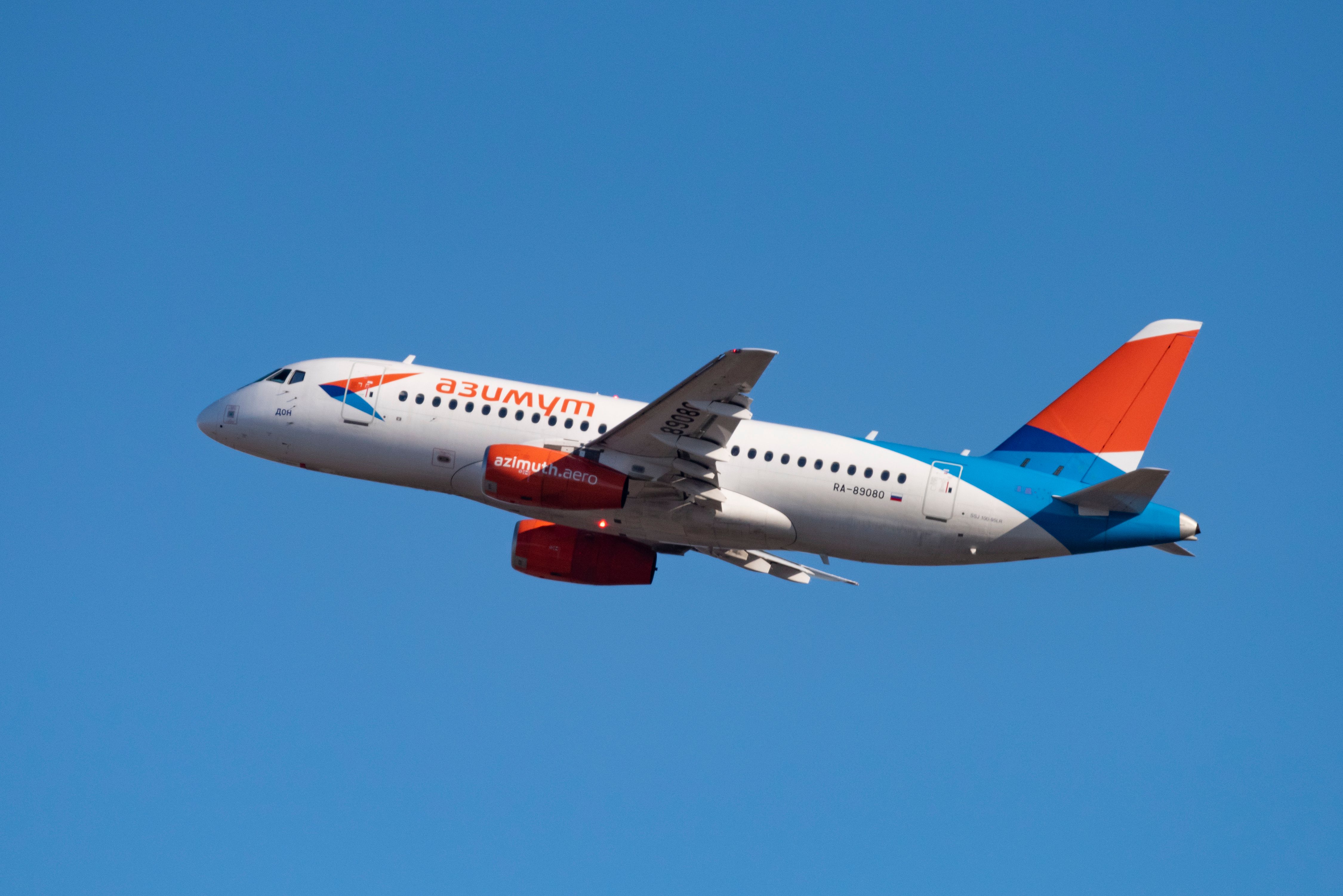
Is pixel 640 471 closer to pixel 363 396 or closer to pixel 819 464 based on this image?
pixel 819 464

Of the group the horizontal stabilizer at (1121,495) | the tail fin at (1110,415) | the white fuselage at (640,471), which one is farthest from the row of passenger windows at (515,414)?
the horizontal stabilizer at (1121,495)

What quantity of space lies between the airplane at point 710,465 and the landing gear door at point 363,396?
0.06m

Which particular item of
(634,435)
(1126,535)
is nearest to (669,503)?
(634,435)

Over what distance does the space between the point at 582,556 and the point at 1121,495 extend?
17933 mm

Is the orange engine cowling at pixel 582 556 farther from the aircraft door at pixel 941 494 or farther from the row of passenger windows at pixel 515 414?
the aircraft door at pixel 941 494

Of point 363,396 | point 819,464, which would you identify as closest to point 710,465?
point 819,464

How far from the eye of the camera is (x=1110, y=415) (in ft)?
141

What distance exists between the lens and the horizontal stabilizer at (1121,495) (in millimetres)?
37594

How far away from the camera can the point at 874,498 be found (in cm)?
4003

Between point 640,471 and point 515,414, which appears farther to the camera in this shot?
point 515,414

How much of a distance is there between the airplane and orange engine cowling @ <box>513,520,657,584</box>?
61 millimetres

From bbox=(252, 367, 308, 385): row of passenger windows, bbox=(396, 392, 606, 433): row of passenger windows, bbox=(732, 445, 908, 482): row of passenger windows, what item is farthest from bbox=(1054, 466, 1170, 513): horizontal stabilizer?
bbox=(252, 367, 308, 385): row of passenger windows

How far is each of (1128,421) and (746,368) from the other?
602 inches

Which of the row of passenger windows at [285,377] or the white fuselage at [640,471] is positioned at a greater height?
the row of passenger windows at [285,377]
